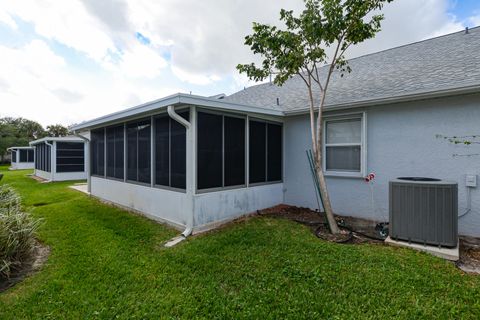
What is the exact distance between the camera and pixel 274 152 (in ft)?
22.2

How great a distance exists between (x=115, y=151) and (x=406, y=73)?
8.41m

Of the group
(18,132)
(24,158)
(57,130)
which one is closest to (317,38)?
(24,158)

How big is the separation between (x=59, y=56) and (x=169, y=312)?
12.0 m

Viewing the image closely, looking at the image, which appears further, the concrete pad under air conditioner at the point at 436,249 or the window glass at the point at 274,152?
the window glass at the point at 274,152

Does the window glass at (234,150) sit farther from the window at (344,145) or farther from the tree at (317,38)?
the window at (344,145)

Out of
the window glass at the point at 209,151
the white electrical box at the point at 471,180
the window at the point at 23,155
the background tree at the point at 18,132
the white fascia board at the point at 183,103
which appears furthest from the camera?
the background tree at the point at 18,132

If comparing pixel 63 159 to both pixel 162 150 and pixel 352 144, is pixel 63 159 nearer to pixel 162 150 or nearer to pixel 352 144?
pixel 162 150

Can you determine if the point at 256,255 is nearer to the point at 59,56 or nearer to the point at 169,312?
the point at 169,312

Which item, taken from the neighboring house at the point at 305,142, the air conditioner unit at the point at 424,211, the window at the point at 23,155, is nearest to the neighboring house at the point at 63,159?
the neighboring house at the point at 305,142

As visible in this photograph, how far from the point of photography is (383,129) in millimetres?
5270

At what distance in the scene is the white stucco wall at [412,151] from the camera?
436 cm

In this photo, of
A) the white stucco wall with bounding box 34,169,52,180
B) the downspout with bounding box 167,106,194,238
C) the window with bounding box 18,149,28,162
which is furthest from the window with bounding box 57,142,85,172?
the window with bounding box 18,149,28,162

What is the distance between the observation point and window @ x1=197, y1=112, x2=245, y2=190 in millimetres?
5000

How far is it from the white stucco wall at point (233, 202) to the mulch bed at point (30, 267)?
8.57ft
